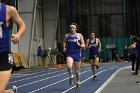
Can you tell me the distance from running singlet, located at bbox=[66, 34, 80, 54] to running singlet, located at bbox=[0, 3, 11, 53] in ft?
24.7

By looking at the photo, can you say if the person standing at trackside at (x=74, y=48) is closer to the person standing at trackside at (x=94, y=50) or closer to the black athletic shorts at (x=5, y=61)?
the person standing at trackside at (x=94, y=50)

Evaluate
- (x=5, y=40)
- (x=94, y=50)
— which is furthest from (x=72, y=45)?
(x=5, y=40)

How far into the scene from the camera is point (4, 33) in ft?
17.7

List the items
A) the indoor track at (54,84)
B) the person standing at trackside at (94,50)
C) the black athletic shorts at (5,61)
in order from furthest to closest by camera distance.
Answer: the person standing at trackside at (94,50) → the indoor track at (54,84) → the black athletic shorts at (5,61)

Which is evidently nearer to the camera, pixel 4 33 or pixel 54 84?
pixel 4 33

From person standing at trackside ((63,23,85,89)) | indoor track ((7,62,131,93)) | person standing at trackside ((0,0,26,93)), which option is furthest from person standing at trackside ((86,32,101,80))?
person standing at trackside ((0,0,26,93))

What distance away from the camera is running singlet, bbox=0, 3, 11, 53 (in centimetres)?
536

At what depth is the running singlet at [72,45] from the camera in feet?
42.4

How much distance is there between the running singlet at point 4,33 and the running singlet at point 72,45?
753cm

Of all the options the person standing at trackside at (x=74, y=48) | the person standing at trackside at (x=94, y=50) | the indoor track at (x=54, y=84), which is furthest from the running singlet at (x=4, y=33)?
the person standing at trackside at (x=94, y=50)

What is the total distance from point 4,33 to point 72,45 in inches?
300

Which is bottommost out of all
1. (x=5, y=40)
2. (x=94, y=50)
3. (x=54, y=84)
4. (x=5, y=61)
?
(x=54, y=84)

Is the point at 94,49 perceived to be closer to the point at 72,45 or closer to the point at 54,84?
the point at 54,84

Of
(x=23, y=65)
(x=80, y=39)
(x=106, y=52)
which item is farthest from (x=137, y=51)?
(x=106, y=52)
